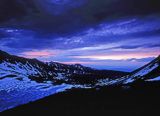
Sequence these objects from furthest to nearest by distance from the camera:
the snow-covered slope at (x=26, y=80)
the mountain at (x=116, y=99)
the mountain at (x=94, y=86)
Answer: the snow-covered slope at (x=26, y=80) → the mountain at (x=94, y=86) → the mountain at (x=116, y=99)

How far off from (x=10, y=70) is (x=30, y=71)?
8315mm

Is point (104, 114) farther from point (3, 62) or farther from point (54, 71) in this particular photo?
point (3, 62)

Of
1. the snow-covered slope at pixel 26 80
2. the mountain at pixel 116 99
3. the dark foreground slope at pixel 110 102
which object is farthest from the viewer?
the snow-covered slope at pixel 26 80

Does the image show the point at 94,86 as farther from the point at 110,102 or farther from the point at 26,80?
the point at 26,80

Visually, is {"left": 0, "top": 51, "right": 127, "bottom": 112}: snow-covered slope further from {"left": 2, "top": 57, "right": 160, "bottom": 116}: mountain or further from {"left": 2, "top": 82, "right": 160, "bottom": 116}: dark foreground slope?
{"left": 2, "top": 82, "right": 160, "bottom": 116}: dark foreground slope

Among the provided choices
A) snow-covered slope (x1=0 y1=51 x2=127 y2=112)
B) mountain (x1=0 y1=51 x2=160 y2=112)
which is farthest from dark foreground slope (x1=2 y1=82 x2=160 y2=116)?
snow-covered slope (x1=0 y1=51 x2=127 y2=112)

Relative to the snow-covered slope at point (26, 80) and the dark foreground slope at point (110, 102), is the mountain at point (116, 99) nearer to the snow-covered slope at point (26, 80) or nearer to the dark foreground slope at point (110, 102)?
the dark foreground slope at point (110, 102)

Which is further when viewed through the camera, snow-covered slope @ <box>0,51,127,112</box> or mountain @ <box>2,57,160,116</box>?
snow-covered slope @ <box>0,51,127,112</box>

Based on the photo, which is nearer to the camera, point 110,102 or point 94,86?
point 110,102

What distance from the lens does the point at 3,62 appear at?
118188 mm

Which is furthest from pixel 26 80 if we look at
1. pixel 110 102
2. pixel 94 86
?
pixel 110 102

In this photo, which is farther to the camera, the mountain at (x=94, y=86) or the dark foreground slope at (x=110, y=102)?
the mountain at (x=94, y=86)

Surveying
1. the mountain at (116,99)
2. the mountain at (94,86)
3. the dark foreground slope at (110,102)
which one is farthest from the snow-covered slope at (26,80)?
the dark foreground slope at (110,102)

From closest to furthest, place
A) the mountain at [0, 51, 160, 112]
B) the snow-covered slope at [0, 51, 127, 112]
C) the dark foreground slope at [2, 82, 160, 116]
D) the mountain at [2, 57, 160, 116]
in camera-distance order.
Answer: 1. the dark foreground slope at [2, 82, 160, 116]
2. the mountain at [2, 57, 160, 116]
3. the mountain at [0, 51, 160, 112]
4. the snow-covered slope at [0, 51, 127, 112]
